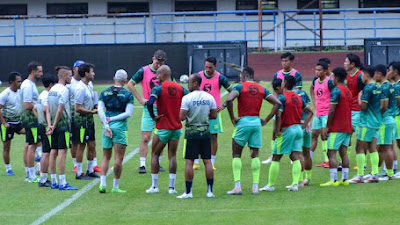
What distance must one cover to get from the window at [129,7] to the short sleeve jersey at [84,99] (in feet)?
109

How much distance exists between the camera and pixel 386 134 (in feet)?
46.2

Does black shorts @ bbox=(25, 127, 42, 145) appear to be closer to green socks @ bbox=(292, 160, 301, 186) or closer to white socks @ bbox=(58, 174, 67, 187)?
white socks @ bbox=(58, 174, 67, 187)

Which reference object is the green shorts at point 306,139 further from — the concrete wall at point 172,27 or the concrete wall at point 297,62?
the concrete wall at point 172,27

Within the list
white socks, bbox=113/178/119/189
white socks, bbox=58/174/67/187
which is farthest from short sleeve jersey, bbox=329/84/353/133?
white socks, bbox=58/174/67/187

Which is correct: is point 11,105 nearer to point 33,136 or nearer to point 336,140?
point 33,136

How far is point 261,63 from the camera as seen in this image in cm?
4050

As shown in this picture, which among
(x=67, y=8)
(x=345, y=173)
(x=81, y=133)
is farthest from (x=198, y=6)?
(x=345, y=173)

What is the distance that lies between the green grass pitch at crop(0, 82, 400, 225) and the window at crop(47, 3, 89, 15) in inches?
1312

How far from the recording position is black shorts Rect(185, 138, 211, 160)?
12.5 m

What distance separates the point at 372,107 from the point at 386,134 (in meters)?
0.62

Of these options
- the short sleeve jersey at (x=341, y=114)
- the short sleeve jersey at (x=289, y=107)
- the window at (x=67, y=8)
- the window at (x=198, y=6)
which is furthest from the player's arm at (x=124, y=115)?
the window at (x=67, y=8)

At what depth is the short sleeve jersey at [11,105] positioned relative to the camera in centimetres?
1512

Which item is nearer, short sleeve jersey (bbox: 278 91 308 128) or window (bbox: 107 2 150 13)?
short sleeve jersey (bbox: 278 91 308 128)

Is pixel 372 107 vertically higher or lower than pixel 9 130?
higher
